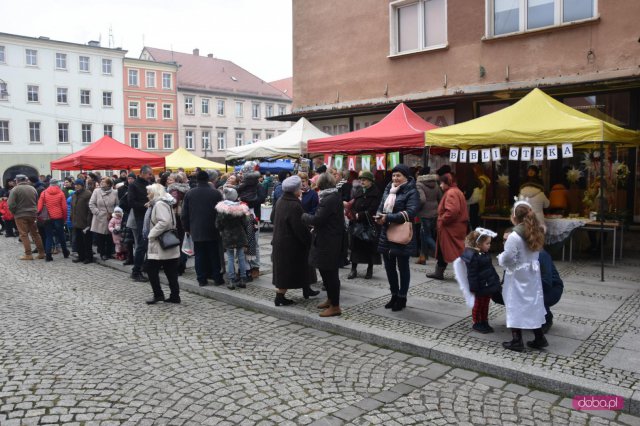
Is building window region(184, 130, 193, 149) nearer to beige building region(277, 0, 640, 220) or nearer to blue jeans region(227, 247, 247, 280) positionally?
beige building region(277, 0, 640, 220)

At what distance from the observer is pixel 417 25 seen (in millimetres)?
14258

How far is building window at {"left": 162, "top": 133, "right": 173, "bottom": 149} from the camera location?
178ft

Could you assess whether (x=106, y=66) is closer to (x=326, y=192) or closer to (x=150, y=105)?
(x=150, y=105)

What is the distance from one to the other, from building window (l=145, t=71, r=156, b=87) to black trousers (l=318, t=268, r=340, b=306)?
168 ft

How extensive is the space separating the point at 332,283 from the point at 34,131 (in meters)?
47.4

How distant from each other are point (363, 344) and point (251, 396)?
5.84 feet

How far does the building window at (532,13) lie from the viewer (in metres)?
11.4

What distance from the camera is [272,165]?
2294 centimetres

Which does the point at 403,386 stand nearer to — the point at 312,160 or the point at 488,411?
the point at 488,411

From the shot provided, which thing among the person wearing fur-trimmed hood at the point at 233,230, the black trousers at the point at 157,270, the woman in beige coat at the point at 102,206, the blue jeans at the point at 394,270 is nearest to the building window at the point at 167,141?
the woman in beige coat at the point at 102,206

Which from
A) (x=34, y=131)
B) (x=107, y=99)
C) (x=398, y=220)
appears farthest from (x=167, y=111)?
(x=398, y=220)

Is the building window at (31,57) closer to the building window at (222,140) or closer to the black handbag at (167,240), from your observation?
the building window at (222,140)

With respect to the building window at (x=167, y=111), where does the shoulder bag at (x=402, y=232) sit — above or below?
below

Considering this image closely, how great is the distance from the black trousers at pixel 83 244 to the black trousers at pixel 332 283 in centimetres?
710
